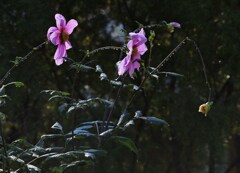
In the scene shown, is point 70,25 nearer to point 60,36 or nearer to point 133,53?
point 60,36

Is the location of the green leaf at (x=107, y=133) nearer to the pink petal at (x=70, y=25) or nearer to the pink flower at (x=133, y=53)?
the pink flower at (x=133, y=53)

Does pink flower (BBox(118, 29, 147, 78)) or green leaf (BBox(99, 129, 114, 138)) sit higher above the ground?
pink flower (BBox(118, 29, 147, 78))

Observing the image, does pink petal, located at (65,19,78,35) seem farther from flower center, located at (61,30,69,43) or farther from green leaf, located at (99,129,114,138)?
green leaf, located at (99,129,114,138)

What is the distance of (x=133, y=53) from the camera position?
5.19 ft

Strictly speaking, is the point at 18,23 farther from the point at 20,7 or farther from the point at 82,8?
the point at 82,8

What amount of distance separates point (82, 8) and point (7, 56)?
2.16ft

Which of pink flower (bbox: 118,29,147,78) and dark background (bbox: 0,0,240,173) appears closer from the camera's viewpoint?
→ pink flower (bbox: 118,29,147,78)

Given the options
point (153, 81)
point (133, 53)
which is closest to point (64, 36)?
point (133, 53)

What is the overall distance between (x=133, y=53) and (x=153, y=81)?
8.38 ft

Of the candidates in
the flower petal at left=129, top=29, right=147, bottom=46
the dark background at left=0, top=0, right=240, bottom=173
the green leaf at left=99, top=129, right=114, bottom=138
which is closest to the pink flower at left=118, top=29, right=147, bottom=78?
the flower petal at left=129, top=29, right=147, bottom=46

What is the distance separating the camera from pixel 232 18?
3.71 m

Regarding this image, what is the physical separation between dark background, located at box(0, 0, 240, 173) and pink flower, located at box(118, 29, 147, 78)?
213 centimetres

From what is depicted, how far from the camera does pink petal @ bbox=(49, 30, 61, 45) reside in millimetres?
1607

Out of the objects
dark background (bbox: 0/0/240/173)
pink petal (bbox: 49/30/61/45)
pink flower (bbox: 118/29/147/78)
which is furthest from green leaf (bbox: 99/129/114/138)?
dark background (bbox: 0/0/240/173)
